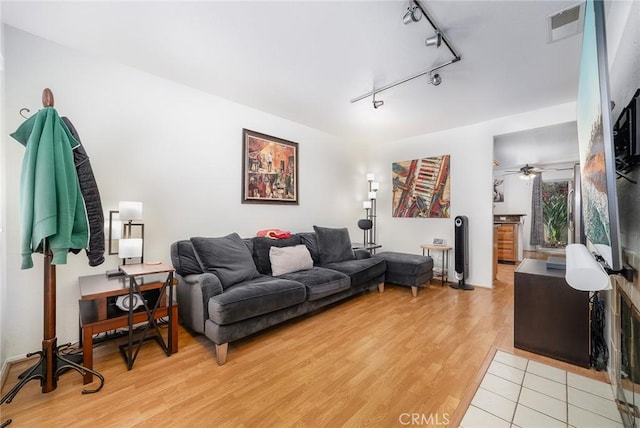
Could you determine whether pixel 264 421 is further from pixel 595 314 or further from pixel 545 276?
A: pixel 595 314

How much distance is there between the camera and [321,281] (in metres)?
2.85

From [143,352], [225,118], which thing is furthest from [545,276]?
[225,118]

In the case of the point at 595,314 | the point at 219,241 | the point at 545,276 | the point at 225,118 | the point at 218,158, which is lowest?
the point at 595,314

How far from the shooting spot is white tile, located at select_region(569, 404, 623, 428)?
1434 mm

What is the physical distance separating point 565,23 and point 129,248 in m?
3.84

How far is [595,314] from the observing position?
2.12 m

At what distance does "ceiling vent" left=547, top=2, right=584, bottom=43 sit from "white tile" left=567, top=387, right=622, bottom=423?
2570 mm

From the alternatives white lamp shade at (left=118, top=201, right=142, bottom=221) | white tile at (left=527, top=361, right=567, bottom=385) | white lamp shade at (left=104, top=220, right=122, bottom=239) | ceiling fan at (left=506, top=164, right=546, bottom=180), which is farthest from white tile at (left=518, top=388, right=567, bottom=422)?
ceiling fan at (left=506, top=164, right=546, bottom=180)

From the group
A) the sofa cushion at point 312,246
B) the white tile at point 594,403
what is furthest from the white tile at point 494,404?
the sofa cushion at point 312,246

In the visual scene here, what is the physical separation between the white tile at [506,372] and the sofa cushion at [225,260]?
86.8 inches

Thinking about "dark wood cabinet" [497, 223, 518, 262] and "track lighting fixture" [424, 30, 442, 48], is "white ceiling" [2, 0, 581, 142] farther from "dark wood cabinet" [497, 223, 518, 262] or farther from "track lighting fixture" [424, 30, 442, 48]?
"dark wood cabinet" [497, 223, 518, 262]

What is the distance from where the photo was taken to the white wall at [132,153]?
6.69 ft

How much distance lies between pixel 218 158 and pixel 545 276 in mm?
3503

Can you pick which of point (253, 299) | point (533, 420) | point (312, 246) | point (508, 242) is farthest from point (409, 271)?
point (508, 242)
